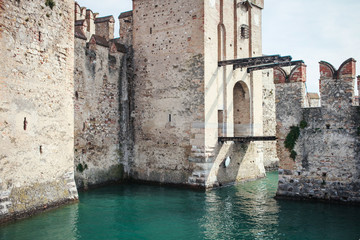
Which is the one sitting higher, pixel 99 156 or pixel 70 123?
pixel 70 123

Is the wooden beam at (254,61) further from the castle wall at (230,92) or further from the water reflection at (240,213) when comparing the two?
the water reflection at (240,213)

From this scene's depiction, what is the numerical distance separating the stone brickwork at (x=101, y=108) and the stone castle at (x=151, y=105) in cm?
4

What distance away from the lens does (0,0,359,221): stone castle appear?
9602 millimetres

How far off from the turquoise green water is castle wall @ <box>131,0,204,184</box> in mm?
2292

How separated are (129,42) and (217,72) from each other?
429 centimetres

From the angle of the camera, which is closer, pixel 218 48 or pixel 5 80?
pixel 5 80

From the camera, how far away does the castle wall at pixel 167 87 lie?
47.1 feet

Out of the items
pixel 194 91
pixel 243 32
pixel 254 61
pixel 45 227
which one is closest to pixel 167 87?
pixel 194 91

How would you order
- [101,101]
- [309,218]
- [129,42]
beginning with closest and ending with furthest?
[309,218] < [101,101] < [129,42]

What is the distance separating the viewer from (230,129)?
1541 cm

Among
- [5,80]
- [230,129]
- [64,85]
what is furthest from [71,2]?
[230,129]

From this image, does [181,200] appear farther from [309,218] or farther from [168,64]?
[168,64]

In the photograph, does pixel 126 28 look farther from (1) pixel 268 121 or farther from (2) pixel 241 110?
(1) pixel 268 121

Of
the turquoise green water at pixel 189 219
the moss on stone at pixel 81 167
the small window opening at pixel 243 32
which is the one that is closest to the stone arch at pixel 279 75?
the turquoise green water at pixel 189 219
